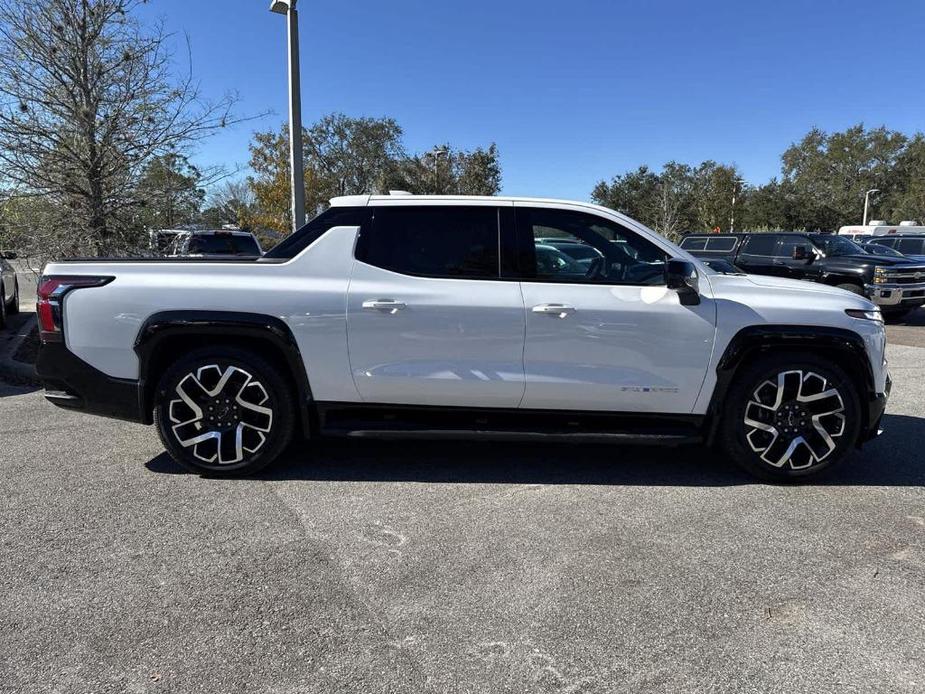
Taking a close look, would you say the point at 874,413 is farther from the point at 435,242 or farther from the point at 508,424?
the point at 435,242

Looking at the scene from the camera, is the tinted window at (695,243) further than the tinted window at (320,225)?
Yes

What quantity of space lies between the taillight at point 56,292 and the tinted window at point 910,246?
71.1ft

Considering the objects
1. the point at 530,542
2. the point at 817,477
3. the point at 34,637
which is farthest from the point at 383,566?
the point at 817,477

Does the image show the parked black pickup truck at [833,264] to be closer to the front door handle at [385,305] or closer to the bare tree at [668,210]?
the front door handle at [385,305]

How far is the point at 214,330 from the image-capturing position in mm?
4090

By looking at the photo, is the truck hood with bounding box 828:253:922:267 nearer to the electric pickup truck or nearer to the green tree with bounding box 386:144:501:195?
the electric pickup truck

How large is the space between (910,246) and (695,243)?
9365 millimetres

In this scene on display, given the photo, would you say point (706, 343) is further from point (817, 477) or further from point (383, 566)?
point (383, 566)

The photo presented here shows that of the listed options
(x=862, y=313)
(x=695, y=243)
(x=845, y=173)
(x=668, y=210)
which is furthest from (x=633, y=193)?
(x=862, y=313)

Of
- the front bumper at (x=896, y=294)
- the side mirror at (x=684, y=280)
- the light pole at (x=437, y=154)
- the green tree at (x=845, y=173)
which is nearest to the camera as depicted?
the side mirror at (x=684, y=280)

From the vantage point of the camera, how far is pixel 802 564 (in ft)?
10.6

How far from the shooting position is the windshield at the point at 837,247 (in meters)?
13.0

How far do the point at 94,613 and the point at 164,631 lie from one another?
1.22 feet

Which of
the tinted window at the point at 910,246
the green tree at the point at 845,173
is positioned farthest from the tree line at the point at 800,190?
the tinted window at the point at 910,246
